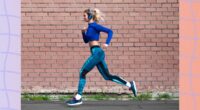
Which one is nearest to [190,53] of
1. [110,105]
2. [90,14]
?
[90,14]

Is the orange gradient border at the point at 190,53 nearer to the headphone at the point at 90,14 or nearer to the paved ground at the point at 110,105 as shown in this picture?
the headphone at the point at 90,14

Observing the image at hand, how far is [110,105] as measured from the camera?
7.73 meters

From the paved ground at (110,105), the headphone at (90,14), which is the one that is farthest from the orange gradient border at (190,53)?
the paved ground at (110,105)

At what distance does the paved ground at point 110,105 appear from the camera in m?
7.38

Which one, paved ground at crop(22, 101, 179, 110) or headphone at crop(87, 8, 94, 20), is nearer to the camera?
headphone at crop(87, 8, 94, 20)

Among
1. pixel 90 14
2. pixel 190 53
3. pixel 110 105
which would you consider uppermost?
pixel 90 14

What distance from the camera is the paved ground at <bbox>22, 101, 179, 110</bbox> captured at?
24.2ft

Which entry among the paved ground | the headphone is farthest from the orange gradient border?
the paved ground

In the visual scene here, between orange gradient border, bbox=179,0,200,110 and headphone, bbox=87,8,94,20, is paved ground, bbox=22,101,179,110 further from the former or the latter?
orange gradient border, bbox=179,0,200,110

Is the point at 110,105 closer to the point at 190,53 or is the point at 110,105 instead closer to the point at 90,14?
the point at 90,14

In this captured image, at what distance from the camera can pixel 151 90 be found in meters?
8.73
